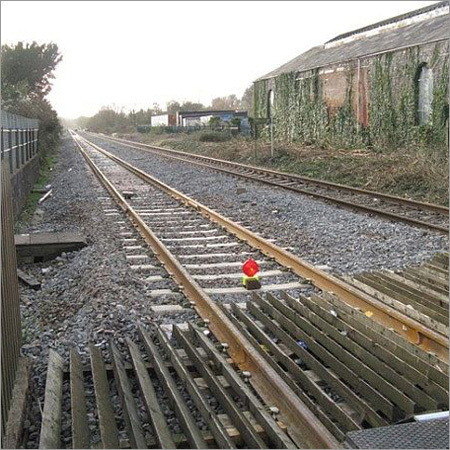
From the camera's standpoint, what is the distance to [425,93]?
23.0m

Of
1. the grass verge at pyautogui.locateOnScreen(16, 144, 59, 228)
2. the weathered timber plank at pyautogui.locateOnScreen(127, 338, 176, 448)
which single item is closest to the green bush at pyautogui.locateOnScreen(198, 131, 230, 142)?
the grass verge at pyautogui.locateOnScreen(16, 144, 59, 228)

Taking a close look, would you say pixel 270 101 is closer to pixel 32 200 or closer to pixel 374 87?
pixel 374 87

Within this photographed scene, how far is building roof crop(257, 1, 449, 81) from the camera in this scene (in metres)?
23.6

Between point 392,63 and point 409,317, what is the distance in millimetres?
21053

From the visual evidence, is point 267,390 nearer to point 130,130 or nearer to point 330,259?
point 330,259

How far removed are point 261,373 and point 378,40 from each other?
87.0 feet

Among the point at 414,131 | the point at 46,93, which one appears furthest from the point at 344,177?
the point at 46,93

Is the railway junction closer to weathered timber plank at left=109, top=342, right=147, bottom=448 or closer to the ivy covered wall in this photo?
weathered timber plank at left=109, top=342, right=147, bottom=448

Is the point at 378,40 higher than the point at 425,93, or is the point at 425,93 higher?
the point at 378,40

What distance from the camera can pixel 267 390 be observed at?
396 cm

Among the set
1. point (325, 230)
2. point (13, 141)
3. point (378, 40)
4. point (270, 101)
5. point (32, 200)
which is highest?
point (378, 40)

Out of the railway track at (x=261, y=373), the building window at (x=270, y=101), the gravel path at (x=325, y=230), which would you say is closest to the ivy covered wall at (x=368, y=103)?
the building window at (x=270, y=101)

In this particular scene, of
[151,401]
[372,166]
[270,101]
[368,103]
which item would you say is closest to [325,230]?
[151,401]

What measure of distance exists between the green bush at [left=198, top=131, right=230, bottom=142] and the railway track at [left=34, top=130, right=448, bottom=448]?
33.0 m
